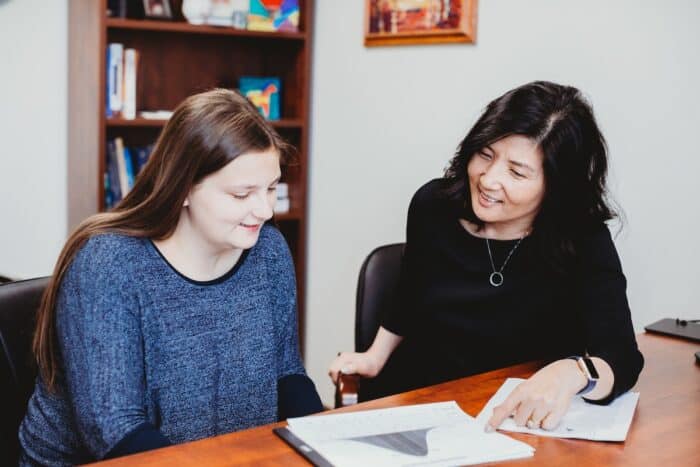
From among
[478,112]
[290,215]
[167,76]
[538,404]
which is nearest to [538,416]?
[538,404]

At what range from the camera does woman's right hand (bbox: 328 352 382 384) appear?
6.57 ft

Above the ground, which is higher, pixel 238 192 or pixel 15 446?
pixel 238 192

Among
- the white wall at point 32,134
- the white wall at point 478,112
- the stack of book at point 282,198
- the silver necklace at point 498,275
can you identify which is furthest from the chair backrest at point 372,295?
the white wall at point 32,134

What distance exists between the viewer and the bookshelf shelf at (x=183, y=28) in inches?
125

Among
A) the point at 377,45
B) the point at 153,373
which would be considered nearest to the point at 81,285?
the point at 153,373

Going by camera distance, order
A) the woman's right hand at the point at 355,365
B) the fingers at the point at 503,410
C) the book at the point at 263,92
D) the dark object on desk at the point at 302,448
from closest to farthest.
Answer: the dark object on desk at the point at 302,448, the fingers at the point at 503,410, the woman's right hand at the point at 355,365, the book at the point at 263,92

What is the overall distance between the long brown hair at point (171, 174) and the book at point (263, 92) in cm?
A: 194

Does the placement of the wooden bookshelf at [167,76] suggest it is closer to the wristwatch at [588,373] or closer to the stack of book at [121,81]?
the stack of book at [121,81]

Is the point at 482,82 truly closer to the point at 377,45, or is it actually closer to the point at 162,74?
the point at 377,45

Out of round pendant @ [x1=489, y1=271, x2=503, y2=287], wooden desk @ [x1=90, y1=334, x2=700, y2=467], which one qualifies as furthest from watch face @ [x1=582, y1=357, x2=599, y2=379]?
round pendant @ [x1=489, y1=271, x2=503, y2=287]

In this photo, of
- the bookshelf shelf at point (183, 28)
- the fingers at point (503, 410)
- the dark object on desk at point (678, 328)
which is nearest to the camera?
the fingers at point (503, 410)

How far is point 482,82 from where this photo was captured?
2.93 meters

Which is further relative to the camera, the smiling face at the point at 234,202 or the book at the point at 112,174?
the book at the point at 112,174

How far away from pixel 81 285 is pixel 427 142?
5.92 ft
